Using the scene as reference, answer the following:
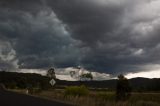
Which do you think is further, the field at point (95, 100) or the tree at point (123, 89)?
the tree at point (123, 89)

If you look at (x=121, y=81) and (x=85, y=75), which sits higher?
(x=85, y=75)

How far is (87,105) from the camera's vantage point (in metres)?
30.3

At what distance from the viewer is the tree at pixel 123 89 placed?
52250 millimetres

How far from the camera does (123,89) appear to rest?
52.3 m

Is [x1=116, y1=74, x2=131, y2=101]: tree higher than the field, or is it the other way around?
[x1=116, y1=74, x2=131, y2=101]: tree

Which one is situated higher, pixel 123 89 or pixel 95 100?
pixel 123 89

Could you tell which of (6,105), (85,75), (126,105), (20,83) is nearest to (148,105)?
(126,105)

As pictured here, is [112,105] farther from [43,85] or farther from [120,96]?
[43,85]

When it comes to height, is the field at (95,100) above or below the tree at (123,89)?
below

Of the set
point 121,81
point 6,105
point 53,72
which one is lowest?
point 6,105

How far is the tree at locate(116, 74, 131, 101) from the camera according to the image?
171ft

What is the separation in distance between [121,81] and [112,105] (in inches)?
964

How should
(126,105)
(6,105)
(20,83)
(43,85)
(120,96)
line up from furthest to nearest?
(20,83)
(43,85)
(120,96)
(126,105)
(6,105)

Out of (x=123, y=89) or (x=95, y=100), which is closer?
(x=95, y=100)
